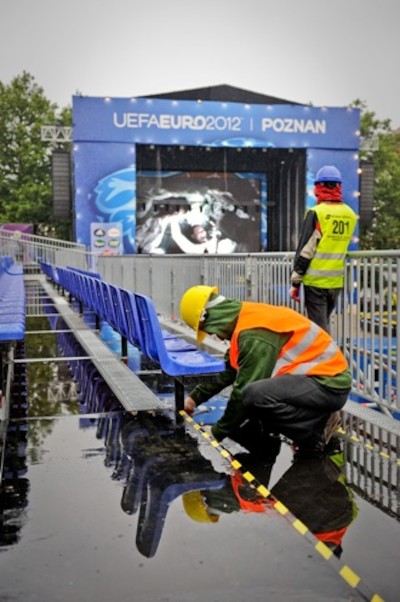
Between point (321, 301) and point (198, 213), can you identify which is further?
point (198, 213)

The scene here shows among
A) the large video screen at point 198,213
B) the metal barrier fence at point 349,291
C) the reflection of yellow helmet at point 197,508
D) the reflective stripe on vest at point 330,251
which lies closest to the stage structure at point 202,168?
the large video screen at point 198,213

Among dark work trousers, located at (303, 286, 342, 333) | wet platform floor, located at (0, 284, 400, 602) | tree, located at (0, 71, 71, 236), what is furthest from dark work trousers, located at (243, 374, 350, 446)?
tree, located at (0, 71, 71, 236)

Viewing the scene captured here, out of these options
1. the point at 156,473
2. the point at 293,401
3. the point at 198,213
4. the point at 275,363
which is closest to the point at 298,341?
the point at 275,363

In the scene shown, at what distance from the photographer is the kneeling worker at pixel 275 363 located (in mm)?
4152

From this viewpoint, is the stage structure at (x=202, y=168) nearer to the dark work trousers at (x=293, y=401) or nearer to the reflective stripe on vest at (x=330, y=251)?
the reflective stripe on vest at (x=330, y=251)

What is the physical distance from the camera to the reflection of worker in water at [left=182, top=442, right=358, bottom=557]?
3217 millimetres

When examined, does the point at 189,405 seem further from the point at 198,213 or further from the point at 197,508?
the point at 198,213

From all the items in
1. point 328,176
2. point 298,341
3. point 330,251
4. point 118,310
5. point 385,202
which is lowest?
point 118,310

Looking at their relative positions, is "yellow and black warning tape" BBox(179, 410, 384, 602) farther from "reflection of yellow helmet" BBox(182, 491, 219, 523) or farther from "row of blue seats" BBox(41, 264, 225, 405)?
"row of blue seats" BBox(41, 264, 225, 405)

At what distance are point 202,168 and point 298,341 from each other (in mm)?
28735

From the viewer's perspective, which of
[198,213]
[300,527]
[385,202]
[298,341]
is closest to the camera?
[300,527]

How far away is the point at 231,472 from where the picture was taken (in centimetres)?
384

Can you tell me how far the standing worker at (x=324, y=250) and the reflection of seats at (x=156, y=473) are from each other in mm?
1727

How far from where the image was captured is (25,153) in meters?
51.1
